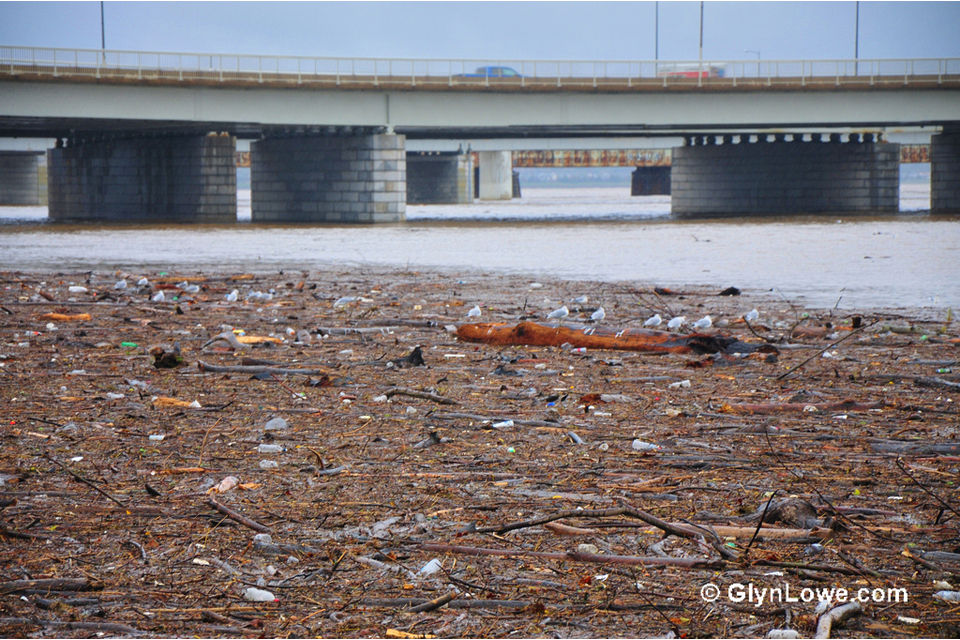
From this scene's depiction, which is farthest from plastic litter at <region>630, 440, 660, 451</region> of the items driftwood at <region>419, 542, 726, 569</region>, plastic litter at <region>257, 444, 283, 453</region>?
plastic litter at <region>257, 444, 283, 453</region>

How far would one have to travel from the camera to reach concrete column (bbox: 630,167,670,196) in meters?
126

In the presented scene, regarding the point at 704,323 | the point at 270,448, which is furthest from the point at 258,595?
the point at 704,323

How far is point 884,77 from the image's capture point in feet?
170

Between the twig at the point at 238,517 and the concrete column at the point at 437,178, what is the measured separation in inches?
3851

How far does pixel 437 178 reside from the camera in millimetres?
102500

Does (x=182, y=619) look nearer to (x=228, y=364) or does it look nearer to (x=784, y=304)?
(x=228, y=364)

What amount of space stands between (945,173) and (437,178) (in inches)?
2117

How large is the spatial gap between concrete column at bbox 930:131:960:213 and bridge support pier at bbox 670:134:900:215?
7.39 ft

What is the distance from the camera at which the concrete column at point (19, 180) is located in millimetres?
96500

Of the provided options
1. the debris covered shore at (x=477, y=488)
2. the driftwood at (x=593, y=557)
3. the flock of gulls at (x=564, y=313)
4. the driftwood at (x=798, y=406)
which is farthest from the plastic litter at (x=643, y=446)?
the flock of gulls at (x=564, y=313)

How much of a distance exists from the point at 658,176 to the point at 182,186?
8047cm

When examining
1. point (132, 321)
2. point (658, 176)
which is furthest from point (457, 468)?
point (658, 176)

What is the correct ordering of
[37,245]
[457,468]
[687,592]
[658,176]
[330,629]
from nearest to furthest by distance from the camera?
[330,629] < [687,592] < [457,468] < [37,245] < [658,176]

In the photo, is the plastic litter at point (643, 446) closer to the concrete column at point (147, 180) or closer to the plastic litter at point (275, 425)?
the plastic litter at point (275, 425)
